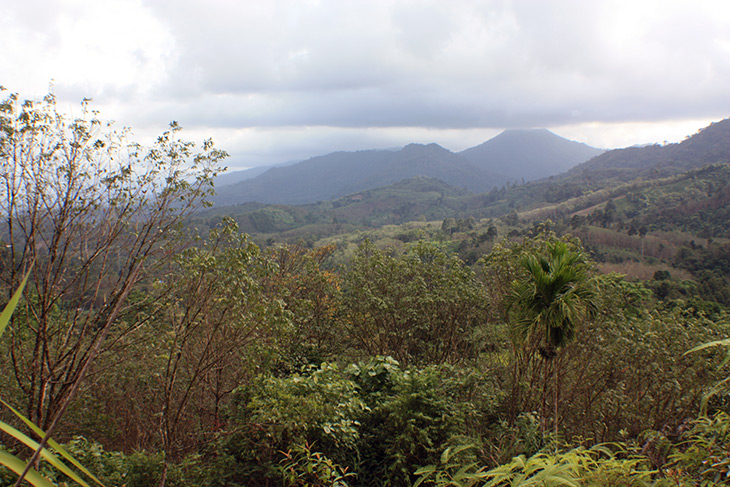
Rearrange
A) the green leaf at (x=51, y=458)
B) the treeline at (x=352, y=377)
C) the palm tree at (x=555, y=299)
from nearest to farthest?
the green leaf at (x=51, y=458) → the treeline at (x=352, y=377) → the palm tree at (x=555, y=299)

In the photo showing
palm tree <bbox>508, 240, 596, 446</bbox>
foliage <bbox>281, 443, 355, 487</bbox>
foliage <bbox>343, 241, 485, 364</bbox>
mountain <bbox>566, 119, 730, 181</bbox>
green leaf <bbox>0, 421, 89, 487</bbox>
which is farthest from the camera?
mountain <bbox>566, 119, 730, 181</bbox>

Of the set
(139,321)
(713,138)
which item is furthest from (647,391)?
(713,138)

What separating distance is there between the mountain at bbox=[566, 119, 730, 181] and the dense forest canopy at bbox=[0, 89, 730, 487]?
113367 millimetres

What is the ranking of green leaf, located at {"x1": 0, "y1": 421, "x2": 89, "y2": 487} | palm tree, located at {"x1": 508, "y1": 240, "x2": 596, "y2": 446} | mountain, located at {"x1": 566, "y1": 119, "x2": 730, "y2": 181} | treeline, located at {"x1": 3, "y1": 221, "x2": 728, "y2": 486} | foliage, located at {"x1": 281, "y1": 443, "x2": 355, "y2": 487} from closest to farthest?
green leaf, located at {"x1": 0, "y1": 421, "x2": 89, "y2": 487} < foliage, located at {"x1": 281, "y1": 443, "x2": 355, "y2": 487} < treeline, located at {"x1": 3, "y1": 221, "x2": 728, "y2": 486} < palm tree, located at {"x1": 508, "y1": 240, "x2": 596, "y2": 446} < mountain, located at {"x1": 566, "y1": 119, "x2": 730, "y2": 181}

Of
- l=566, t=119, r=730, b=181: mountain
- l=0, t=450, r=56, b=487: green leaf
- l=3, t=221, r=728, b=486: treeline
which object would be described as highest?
l=566, t=119, r=730, b=181: mountain

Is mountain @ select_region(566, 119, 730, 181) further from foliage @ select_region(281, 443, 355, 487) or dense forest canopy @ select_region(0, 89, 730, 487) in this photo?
foliage @ select_region(281, 443, 355, 487)

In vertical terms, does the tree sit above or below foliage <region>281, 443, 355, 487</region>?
above

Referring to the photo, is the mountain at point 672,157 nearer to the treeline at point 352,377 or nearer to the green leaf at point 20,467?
the treeline at point 352,377

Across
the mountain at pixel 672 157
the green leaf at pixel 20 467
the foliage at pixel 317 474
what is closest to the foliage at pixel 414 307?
the foliage at pixel 317 474

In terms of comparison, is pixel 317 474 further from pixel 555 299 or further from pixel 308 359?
pixel 308 359

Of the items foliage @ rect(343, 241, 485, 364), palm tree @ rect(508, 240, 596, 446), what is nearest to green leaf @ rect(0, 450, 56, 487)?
palm tree @ rect(508, 240, 596, 446)

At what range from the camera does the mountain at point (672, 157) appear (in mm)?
112812

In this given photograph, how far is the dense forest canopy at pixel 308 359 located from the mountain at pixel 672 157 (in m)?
113

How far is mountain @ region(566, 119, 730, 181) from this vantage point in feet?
370
